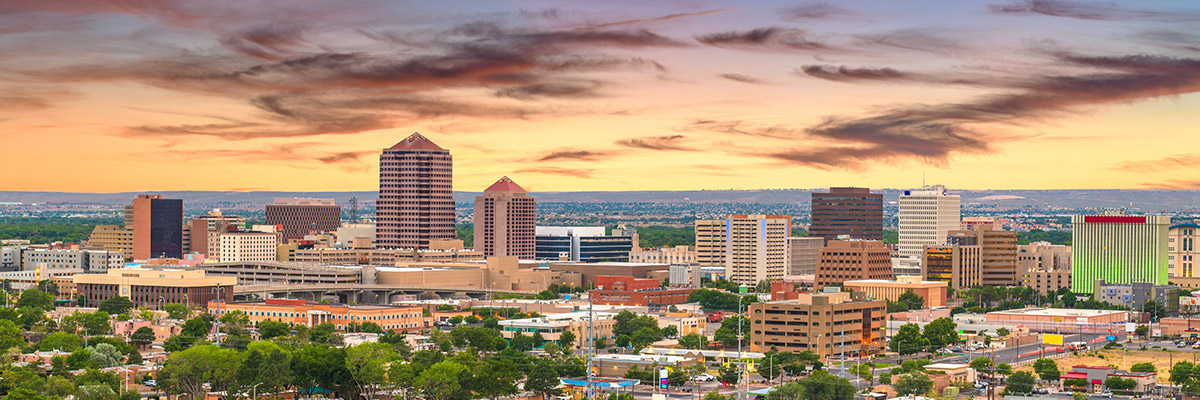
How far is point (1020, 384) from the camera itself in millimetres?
111375

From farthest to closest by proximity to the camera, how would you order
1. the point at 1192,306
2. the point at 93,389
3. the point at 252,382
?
the point at 1192,306
the point at 252,382
the point at 93,389

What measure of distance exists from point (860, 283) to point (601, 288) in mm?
29891

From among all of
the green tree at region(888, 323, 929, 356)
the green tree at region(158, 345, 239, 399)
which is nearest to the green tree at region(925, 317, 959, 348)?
the green tree at region(888, 323, 929, 356)

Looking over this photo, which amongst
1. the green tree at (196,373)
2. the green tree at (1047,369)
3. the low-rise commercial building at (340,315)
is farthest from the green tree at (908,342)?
the green tree at (196,373)

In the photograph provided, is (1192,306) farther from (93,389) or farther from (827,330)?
(93,389)

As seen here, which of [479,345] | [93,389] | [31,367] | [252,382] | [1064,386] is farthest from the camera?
[479,345]

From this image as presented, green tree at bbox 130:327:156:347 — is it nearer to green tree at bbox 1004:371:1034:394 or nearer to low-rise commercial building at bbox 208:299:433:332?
low-rise commercial building at bbox 208:299:433:332

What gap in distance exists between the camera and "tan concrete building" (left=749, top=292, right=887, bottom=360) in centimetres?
13225

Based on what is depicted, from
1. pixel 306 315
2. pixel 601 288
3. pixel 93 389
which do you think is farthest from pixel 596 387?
pixel 601 288

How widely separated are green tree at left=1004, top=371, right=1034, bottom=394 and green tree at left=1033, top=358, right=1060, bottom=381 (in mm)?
5810

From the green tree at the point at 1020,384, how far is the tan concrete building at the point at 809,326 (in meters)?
18.7

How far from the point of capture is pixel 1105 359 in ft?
450

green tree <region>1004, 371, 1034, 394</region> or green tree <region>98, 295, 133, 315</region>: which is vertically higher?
green tree <region>98, 295, 133, 315</region>

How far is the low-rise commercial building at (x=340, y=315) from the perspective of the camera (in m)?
154
